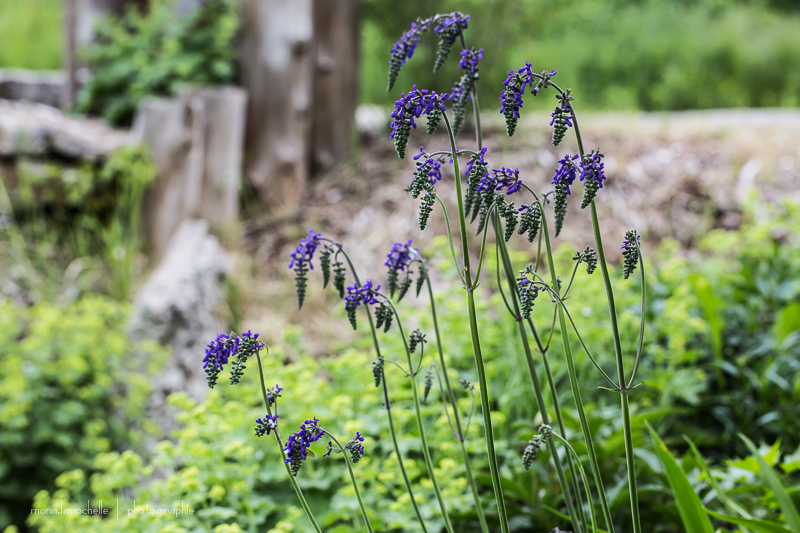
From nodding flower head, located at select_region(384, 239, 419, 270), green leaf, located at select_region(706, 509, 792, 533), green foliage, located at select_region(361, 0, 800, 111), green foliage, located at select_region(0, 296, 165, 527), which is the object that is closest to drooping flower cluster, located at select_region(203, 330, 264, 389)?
nodding flower head, located at select_region(384, 239, 419, 270)

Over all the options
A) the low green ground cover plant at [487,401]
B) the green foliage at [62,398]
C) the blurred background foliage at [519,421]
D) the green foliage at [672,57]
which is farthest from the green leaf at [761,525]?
the green foliage at [672,57]

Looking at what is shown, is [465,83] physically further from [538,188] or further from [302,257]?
[538,188]

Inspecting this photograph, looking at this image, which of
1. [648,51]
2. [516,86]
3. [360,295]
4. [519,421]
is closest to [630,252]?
[516,86]

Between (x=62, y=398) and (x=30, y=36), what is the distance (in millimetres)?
7049

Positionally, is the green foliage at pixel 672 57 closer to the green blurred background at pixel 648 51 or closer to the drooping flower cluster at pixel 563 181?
the green blurred background at pixel 648 51

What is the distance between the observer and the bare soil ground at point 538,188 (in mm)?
3738

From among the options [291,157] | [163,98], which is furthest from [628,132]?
[163,98]

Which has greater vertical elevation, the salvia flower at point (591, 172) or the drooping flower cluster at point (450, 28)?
the drooping flower cluster at point (450, 28)

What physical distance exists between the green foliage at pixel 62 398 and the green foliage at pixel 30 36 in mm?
6110

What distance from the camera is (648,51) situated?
9.73 m

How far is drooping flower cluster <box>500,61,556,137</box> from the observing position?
2.73 feet

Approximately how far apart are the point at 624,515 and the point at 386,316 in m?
1.20

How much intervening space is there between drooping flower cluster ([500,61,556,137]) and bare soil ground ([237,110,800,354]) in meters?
2.58

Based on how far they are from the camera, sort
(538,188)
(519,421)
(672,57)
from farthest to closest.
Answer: (672,57)
(538,188)
(519,421)
